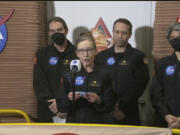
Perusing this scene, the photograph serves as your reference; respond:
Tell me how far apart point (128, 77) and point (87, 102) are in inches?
32.9

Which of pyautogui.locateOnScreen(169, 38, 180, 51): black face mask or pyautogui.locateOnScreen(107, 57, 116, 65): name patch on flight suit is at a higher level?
pyautogui.locateOnScreen(169, 38, 180, 51): black face mask

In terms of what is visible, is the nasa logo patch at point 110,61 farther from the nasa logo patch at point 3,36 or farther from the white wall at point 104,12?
the nasa logo patch at point 3,36

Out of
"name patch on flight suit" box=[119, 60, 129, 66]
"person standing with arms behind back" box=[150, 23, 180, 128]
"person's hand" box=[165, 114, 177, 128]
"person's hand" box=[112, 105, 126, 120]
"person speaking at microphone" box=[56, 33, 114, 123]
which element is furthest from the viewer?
"name patch on flight suit" box=[119, 60, 129, 66]

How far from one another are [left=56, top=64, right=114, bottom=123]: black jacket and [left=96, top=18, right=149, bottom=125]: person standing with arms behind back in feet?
1.99

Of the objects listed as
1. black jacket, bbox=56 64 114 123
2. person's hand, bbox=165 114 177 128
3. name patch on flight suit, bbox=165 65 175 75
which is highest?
name patch on flight suit, bbox=165 65 175 75

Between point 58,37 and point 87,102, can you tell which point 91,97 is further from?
point 58,37

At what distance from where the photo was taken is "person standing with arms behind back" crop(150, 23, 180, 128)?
2.45 metres

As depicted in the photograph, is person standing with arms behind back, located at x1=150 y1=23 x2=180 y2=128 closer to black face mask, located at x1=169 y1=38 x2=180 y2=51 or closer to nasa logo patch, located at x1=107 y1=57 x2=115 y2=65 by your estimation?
black face mask, located at x1=169 y1=38 x2=180 y2=51

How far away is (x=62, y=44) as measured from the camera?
289cm

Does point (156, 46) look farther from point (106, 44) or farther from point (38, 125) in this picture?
point (38, 125)

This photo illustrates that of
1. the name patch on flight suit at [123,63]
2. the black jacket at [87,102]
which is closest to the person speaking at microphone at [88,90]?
the black jacket at [87,102]

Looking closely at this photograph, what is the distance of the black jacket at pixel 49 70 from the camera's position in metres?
2.82

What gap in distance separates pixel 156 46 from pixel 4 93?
2192 millimetres

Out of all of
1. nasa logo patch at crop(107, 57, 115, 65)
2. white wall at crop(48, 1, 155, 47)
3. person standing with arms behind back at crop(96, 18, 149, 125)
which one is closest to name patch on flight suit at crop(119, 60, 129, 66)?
person standing with arms behind back at crop(96, 18, 149, 125)
